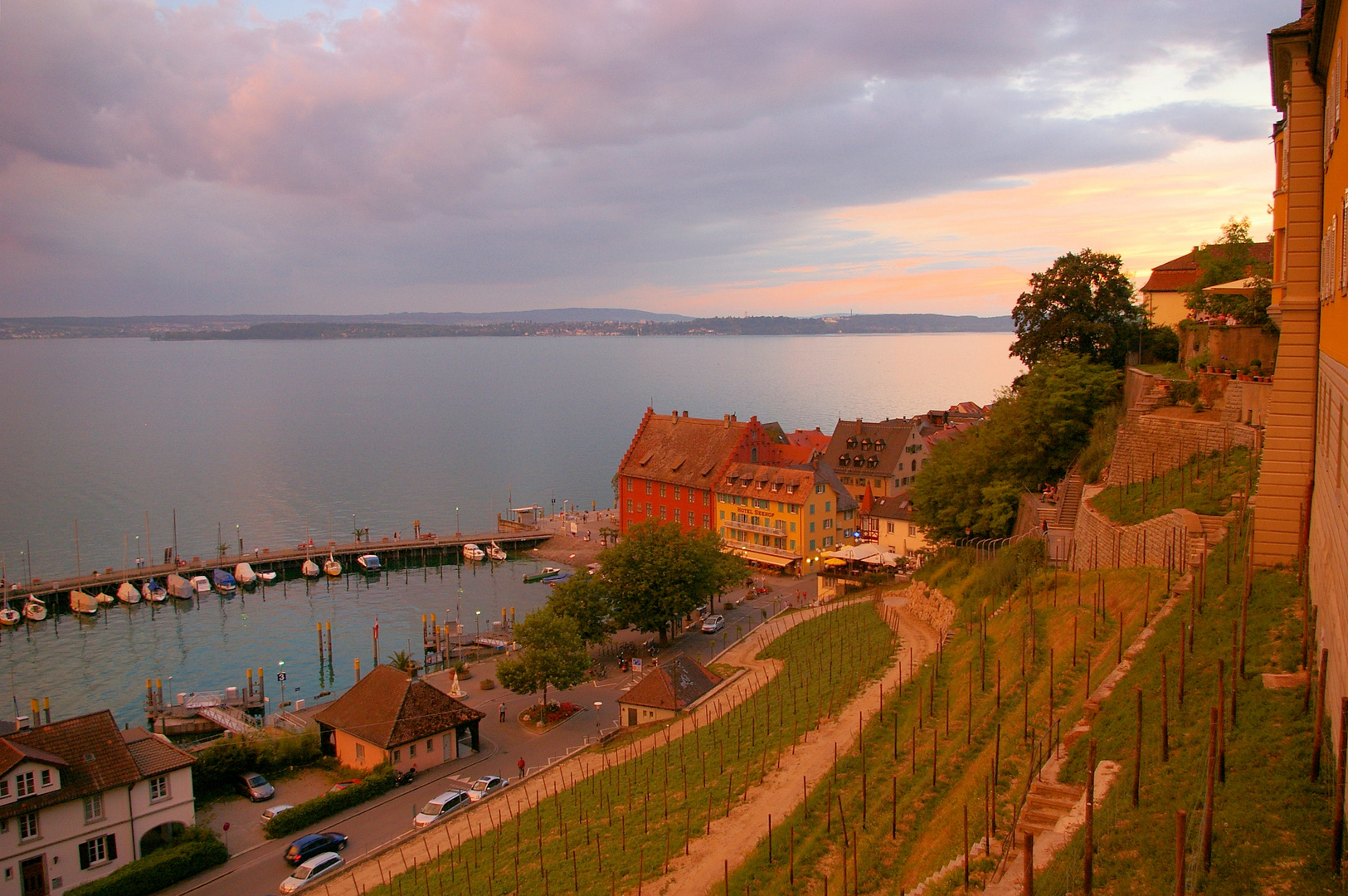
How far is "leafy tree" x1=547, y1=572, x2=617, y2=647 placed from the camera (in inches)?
1795

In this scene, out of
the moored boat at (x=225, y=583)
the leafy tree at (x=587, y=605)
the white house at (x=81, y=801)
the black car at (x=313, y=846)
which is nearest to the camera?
the white house at (x=81, y=801)

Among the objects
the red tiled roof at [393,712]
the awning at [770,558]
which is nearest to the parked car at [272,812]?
the red tiled roof at [393,712]

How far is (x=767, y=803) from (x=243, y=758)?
22.0 metres

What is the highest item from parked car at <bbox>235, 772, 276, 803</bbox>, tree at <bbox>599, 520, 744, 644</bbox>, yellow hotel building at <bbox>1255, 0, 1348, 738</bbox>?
yellow hotel building at <bbox>1255, 0, 1348, 738</bbox>

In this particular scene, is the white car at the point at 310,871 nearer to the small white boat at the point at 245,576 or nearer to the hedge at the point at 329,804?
the hedge at the point at 329,804

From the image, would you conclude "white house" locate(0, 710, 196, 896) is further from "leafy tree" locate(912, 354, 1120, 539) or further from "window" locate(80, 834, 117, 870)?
"leafy tree" locate(912, 354, 1120, 539)

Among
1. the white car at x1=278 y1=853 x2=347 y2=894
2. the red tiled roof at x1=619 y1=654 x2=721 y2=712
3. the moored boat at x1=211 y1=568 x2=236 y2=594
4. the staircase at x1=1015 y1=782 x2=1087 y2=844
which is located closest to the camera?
the staircase at x1=1015 y1=782 x2=1087 y2=844

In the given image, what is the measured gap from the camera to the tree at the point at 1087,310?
47.2 metres

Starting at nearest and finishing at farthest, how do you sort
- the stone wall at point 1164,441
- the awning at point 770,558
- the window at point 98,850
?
the window at point 98,850 < the stone wall at point 1164,441 < the awning at point 770,558

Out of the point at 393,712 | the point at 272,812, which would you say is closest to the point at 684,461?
the point at 393,712

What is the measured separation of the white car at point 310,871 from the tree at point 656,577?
71.5 feet

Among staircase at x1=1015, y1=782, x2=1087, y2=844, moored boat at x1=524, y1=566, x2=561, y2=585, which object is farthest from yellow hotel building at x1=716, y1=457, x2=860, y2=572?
staircase at x1=1015, y1=782, x2=1087, y2=844

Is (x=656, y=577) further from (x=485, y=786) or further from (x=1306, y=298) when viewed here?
(x=1306, y=298)

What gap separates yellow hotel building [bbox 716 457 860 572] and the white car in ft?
134
